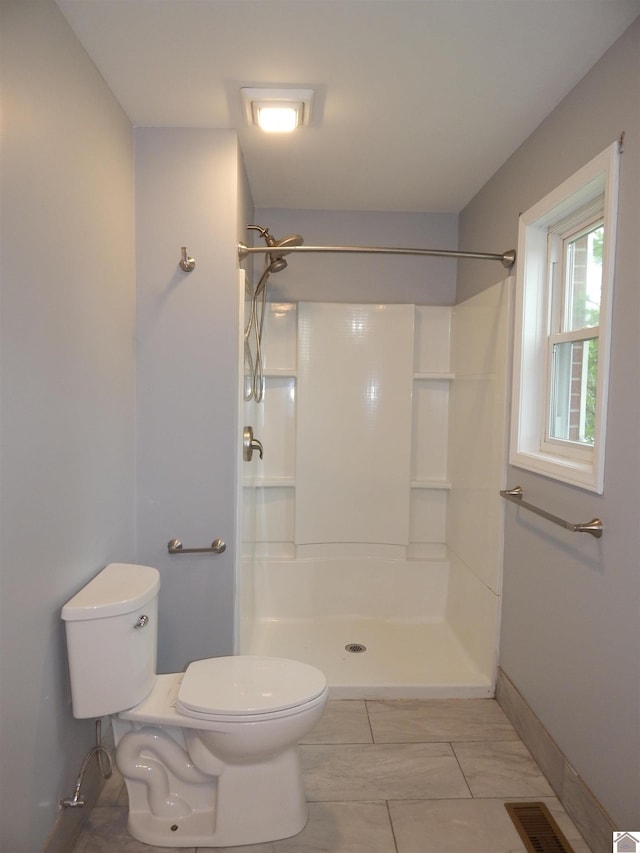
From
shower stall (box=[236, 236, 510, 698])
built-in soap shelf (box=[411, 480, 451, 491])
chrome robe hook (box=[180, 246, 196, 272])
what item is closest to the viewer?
chrome robe hook (box=[180, 246, 196, 272])

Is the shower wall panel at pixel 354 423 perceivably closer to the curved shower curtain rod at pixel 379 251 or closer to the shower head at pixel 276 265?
the shower head at pixel 276 265

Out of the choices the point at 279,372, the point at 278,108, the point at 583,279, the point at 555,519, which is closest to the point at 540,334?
the point at 583,279

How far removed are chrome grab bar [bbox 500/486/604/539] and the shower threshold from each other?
0.91m

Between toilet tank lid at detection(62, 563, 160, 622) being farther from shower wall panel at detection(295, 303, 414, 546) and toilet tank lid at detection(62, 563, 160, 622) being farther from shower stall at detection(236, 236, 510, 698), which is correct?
shower wall panel at detection(295, 303, 414, 546)

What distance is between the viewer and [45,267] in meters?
1.47

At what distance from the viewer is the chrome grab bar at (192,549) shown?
2.28 m

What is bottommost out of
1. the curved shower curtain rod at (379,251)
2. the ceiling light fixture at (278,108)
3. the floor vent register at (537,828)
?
the floor vent register at (537,828)

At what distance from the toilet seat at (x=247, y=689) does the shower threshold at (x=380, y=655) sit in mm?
821

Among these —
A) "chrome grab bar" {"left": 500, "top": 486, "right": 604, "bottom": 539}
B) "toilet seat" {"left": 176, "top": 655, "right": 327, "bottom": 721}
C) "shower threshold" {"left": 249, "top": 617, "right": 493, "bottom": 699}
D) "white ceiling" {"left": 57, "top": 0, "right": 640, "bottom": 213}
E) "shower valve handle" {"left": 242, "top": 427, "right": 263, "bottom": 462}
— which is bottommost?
"shower threshold" {"left": 249, "top": 617, "right": 493, "bottom": 699}

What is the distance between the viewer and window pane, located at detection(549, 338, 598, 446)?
1.98m

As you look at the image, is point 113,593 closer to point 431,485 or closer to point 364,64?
point 364,64

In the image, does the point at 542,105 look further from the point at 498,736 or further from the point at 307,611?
the point at 307,611

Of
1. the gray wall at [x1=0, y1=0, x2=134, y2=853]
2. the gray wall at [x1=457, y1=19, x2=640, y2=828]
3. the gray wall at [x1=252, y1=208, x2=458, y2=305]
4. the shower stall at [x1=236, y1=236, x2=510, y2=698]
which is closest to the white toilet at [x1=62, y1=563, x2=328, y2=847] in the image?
the gray wall at [x1=0, y1=0, x2=134, y2=853]

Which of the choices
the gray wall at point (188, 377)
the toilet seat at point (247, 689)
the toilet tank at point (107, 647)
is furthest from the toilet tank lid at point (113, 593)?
the gray wall at point (188, 377)
